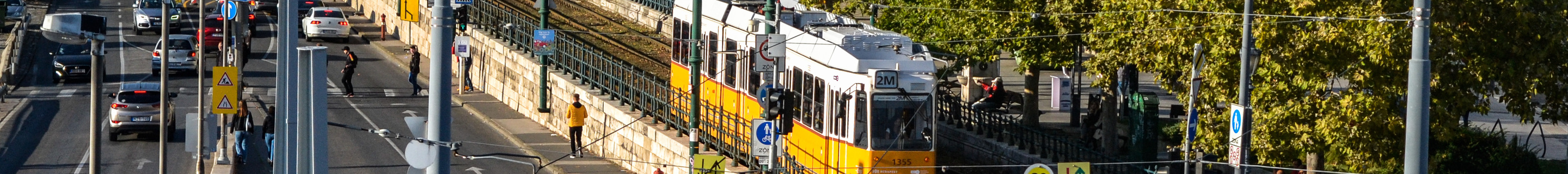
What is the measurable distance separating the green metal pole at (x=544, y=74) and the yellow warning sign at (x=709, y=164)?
8.54 m

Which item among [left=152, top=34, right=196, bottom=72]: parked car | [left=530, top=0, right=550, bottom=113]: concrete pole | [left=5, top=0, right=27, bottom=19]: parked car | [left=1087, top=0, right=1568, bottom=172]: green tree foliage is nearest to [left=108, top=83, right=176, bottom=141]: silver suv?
[left=530, top=0, right=550, bottom=113]: concrete pole

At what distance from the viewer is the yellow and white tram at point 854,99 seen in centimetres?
1986

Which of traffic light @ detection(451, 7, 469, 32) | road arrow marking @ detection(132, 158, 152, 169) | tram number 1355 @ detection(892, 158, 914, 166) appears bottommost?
road arrow marking @ detection(132, 158, 152, 169)

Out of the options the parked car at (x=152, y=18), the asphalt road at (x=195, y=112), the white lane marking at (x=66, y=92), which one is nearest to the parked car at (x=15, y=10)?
the parked car at (x=152, y=18)

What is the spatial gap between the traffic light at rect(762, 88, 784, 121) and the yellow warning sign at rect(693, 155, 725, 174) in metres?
1.06

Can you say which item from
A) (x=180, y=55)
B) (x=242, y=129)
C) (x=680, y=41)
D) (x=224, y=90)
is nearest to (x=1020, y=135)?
(x=680, y=41)

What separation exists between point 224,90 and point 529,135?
7.84 m

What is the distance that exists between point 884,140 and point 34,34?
32.8 metres

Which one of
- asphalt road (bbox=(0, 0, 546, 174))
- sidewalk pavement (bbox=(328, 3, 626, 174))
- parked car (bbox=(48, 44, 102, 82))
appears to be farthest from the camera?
parked car (bbox=(48, 44, 102, 82))

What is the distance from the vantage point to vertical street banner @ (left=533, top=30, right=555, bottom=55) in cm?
2931

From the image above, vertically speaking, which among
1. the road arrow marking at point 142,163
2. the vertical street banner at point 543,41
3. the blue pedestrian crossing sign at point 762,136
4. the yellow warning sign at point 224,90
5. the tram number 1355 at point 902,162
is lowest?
the road arrow marking at point 142,163

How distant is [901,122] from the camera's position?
782 inches

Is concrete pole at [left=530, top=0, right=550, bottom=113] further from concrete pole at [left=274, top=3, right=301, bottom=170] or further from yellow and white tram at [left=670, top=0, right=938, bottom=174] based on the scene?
concrete pole at [left=274, top=3, right=301, bottom=170]

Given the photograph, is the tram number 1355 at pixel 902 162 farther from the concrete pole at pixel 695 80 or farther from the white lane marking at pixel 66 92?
the white lane marking at pixel 66 92
